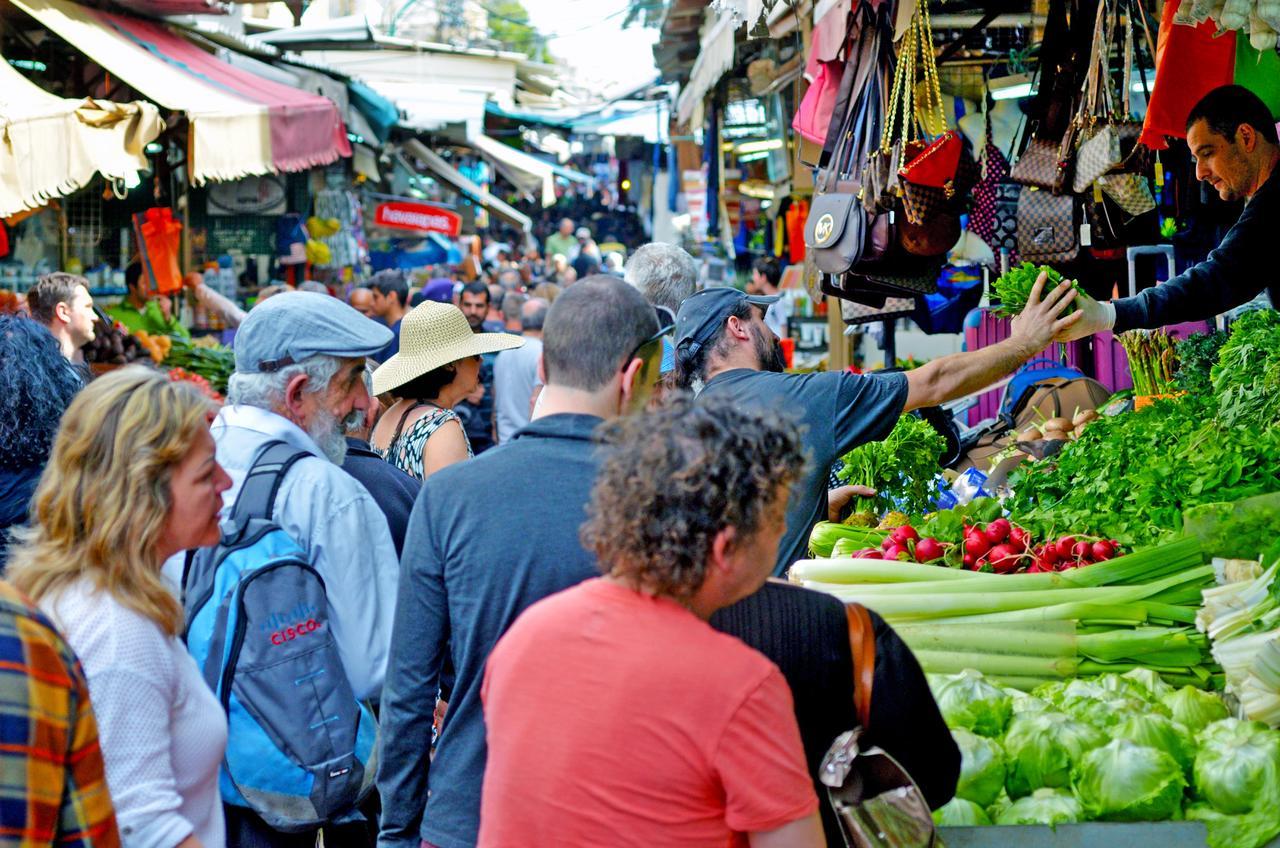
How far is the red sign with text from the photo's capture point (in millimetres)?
18094

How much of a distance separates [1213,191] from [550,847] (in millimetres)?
5493

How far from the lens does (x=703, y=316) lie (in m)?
4.30

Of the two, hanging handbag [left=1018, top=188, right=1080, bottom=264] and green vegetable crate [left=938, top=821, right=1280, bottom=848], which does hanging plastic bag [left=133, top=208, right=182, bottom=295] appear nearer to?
hanging handbag [left=1018, top=188, right=1080, bottom=264]

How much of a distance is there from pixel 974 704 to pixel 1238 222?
269cm

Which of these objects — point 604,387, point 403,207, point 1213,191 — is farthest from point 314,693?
point 403,207

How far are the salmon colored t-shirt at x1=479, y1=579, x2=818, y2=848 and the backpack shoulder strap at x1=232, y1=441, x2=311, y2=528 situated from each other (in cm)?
133

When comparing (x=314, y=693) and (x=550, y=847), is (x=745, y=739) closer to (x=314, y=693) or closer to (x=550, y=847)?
(x=550, y=847)

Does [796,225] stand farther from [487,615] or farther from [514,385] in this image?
[487,615]

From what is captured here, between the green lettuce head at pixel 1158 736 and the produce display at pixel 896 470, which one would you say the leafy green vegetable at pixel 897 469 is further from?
the green lettuce head at pixel 1158 736

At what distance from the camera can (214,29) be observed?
13836 mm

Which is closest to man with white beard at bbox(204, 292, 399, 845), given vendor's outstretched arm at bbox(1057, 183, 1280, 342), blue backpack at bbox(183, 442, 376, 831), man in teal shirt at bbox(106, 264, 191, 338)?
blue backpack at bbox(183, 442, 376, 831)

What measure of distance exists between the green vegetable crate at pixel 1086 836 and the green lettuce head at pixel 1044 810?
3 cm

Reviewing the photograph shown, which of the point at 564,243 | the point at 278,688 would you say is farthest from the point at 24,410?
the point at 564,243

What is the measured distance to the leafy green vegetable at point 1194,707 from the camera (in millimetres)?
3182
